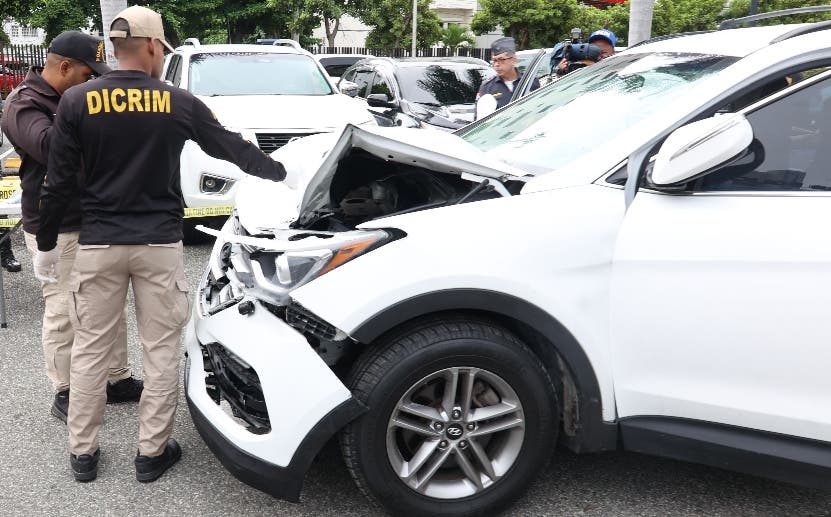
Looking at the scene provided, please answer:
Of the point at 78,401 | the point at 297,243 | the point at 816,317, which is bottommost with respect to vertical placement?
the point at 78,401

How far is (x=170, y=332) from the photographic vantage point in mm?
3340

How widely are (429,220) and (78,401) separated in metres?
1.70

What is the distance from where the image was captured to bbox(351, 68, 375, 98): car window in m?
10.8

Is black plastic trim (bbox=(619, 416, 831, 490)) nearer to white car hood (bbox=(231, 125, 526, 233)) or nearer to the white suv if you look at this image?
white car hood (bbox=(231, 125, 526, 233))

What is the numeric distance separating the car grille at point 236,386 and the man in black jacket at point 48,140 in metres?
0.73

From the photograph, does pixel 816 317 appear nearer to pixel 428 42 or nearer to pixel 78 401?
pixel 78 401

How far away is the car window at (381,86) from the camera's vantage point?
10.1 m

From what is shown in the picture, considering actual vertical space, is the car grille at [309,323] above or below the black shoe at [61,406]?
→ above

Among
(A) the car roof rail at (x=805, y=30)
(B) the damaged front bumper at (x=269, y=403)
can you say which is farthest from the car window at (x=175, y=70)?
(A) the car roof rail at (x=805, y=30)

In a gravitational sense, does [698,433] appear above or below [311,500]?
above

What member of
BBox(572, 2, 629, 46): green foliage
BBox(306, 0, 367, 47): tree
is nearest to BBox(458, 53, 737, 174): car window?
BBox(306, 0, 367, 47): tree

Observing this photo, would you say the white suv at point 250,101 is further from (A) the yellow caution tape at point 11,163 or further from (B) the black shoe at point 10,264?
(B) the black shoe at point 10,264

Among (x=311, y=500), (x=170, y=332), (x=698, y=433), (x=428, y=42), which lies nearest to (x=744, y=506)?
(x=698, y=433)

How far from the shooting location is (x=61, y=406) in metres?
3.81
